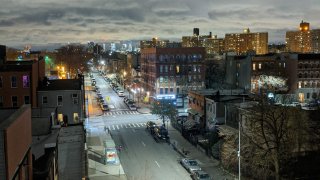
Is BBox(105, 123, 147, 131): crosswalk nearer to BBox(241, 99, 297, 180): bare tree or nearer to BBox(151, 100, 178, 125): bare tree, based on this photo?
BBox(151, 100, 178, 125): bare tree

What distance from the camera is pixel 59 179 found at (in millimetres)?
22047

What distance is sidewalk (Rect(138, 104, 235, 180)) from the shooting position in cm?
3648

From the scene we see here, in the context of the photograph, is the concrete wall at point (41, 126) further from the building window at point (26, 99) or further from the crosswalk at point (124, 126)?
the crosswalk at point (124, 126)

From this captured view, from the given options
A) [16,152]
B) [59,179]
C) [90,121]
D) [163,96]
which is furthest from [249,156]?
[163,96]

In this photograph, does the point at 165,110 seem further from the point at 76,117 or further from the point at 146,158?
the point at 146,158

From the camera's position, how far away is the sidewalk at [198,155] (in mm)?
36481

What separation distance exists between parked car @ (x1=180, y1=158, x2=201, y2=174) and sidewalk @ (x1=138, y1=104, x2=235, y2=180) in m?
1.04

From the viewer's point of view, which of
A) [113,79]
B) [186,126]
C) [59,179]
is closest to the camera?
[59,179]

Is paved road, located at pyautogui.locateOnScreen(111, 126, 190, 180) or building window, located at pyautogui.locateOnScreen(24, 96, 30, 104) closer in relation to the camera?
paved road, located at pyautogui.locateOnScreen(111, 126, 190, 180)

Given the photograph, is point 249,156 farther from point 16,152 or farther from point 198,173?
point 16,152

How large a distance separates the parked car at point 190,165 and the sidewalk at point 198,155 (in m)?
1.04

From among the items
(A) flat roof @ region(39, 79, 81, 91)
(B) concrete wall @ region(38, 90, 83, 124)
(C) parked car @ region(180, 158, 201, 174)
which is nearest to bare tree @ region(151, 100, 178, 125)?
(A) flat roof @ region(39, 79, 81, 91)

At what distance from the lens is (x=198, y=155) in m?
43.5

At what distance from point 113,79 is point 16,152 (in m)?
140
